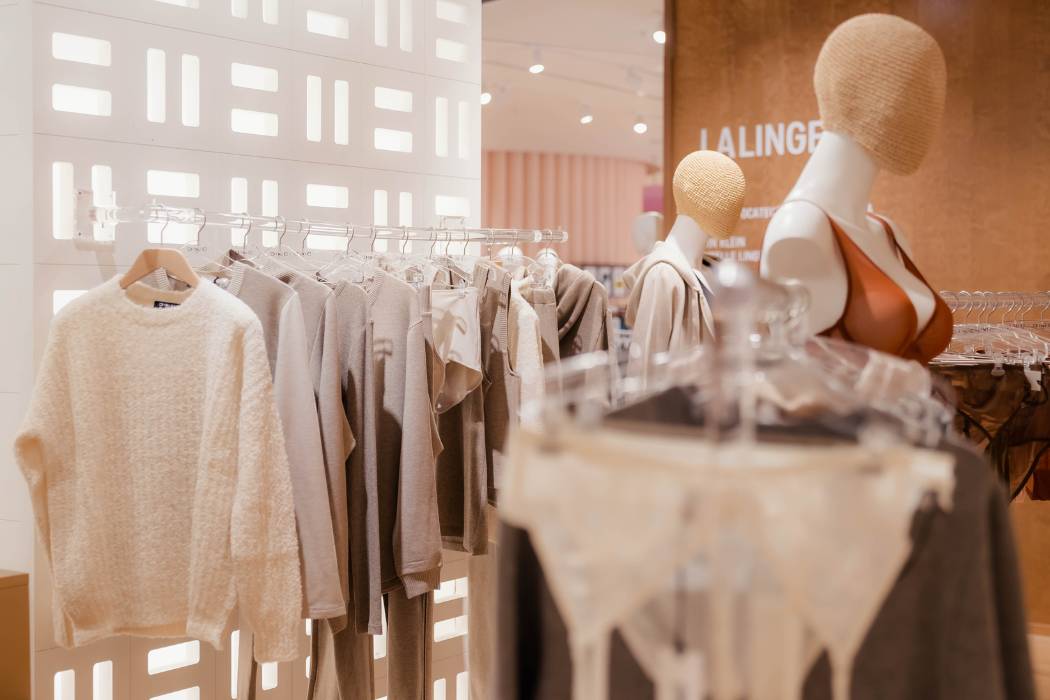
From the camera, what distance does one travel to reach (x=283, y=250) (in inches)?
103

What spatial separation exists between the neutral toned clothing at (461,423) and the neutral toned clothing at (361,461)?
0.59 feet

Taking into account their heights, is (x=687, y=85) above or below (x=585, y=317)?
above

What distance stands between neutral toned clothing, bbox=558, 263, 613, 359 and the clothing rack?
0.40ft

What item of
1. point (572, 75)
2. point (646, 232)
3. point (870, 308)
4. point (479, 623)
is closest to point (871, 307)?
point (870, 308)

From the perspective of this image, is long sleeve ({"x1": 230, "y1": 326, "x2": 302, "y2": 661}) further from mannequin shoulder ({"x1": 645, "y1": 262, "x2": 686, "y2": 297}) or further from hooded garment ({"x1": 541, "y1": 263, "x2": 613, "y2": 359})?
mannequin shoulder ({"x1": 645, "y1": 262, "x2": 686, "y2": 297})

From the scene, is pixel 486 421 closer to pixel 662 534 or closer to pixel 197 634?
pixel 197 634

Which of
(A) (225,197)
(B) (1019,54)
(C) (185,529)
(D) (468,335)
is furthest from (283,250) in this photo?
(B) (1019,54)

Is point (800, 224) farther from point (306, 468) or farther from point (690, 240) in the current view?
point (690, 240)

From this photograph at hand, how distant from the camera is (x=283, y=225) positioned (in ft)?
8.49

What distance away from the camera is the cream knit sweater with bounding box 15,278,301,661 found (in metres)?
2.14

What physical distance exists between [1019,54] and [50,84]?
3671 millimetres

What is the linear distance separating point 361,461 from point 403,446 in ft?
0.35

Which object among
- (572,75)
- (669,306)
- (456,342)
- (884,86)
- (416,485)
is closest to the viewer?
(884,86)

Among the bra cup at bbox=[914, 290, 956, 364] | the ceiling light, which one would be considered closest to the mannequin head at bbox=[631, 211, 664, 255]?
the bra cup at bbox=[914, 290, 956, 364]
